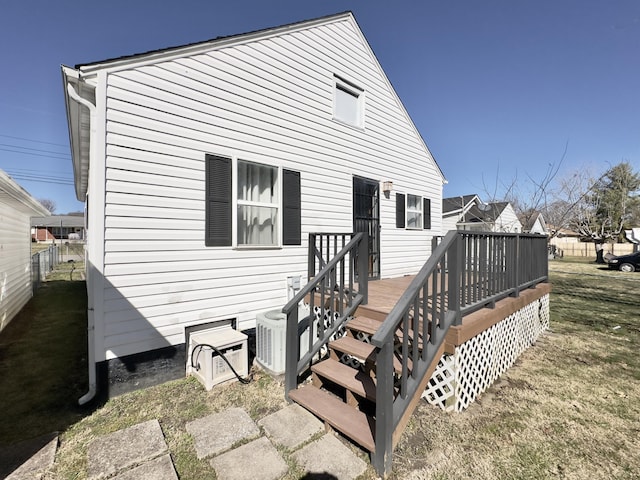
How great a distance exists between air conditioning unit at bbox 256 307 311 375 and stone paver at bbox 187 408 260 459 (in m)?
0.77

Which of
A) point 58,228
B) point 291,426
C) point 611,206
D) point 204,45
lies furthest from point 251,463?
point 58,228

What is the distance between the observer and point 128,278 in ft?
10.3

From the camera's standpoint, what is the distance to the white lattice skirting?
2717 millimetres

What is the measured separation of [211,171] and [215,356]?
2301 millimetres

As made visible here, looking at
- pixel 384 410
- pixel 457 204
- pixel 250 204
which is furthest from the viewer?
pixel 457 204

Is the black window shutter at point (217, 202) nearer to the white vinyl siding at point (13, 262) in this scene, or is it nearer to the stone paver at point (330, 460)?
the stone paver at point (330, 460)

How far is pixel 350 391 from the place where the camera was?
256cm

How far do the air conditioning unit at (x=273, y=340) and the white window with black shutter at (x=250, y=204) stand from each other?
1.16 meters

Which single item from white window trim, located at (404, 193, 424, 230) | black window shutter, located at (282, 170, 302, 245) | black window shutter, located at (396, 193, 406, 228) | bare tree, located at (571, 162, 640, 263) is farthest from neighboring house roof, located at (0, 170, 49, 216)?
bare tree, located at (571, 162, 640, 263)

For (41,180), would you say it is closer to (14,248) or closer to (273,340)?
(14,248)

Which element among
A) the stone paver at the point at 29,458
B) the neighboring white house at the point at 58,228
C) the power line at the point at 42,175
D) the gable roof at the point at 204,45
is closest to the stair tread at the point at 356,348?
the stone paver at the point at 29,458

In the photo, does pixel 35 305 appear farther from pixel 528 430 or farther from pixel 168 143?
pixel 528 430

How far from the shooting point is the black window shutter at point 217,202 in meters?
3.66

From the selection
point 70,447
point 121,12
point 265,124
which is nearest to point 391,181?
point 265,124
